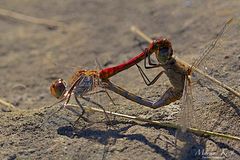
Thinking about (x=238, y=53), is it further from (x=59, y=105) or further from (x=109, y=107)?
(x=59, y=105)

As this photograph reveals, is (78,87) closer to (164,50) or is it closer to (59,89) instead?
(59,89)

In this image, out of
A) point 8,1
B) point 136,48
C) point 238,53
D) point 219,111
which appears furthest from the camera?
point 8,1

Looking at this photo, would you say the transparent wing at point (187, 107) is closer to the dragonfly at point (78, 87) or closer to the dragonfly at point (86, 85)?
the dragonfly at point (86, 85)

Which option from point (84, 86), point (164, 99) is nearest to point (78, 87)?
point (84, 86)

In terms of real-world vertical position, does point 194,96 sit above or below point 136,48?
below

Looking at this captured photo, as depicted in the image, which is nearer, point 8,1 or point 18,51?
point 18,51

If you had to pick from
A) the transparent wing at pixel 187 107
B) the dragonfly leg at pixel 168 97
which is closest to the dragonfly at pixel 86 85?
the dragonfly leg at pixel 168 97

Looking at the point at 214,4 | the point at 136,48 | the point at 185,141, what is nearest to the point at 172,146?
the point at 185,141
